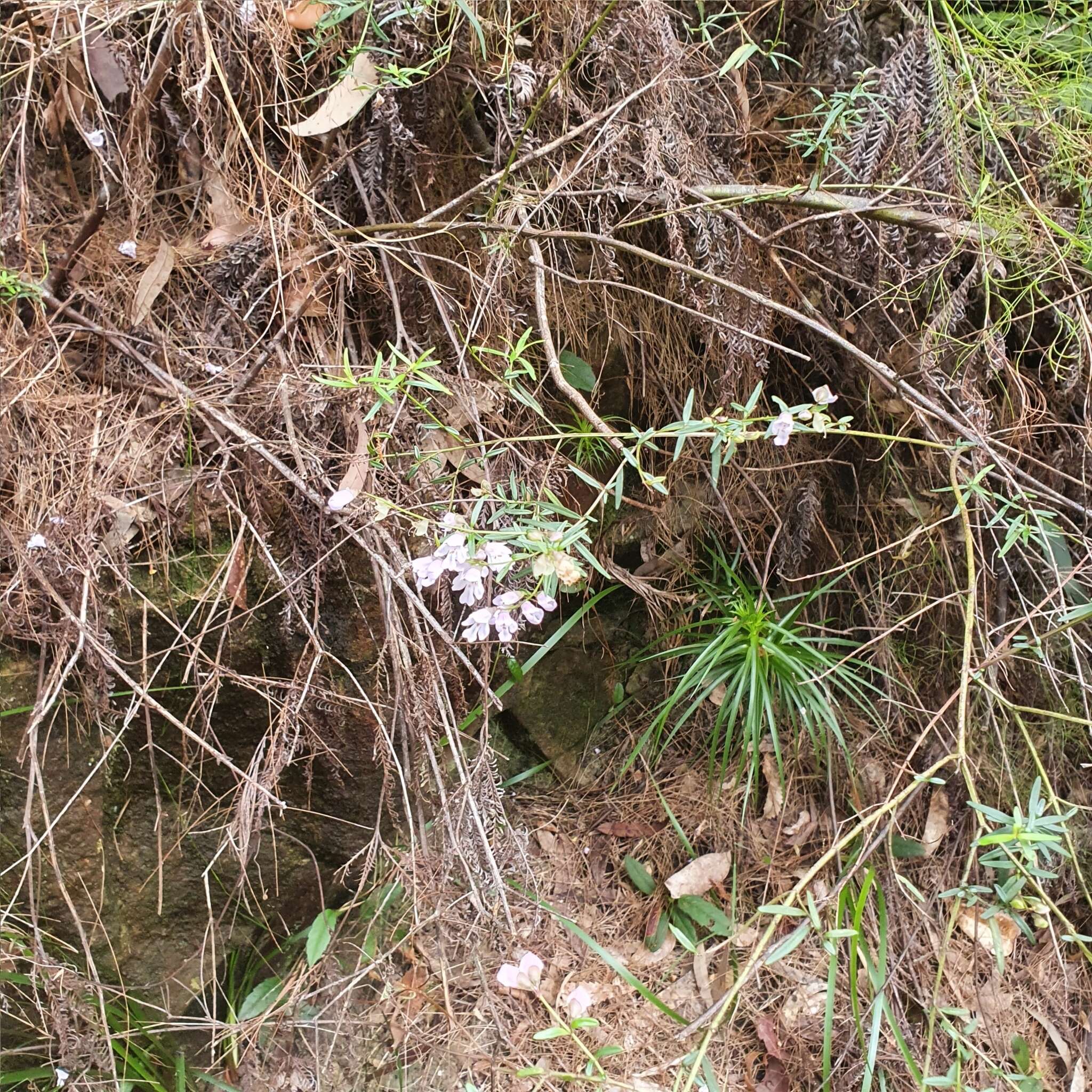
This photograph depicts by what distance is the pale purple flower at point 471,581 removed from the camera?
1.17 m

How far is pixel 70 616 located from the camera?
146 centimetres

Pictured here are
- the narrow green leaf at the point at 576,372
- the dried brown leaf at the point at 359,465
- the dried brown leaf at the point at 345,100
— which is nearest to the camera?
the dried brown leaf at the point at 359,465

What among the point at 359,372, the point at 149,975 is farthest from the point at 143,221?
the point at 149,975

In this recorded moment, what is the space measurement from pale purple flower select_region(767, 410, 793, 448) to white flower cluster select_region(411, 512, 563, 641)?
15.0 inches

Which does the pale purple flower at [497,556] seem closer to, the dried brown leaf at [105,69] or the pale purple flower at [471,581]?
the pale purple flower at [471,581]

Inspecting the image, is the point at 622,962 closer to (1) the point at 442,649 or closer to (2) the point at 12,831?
(1) the point at 442,649

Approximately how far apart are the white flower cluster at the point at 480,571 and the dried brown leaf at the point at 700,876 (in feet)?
3.68

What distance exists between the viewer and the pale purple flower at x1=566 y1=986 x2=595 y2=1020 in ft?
4.86

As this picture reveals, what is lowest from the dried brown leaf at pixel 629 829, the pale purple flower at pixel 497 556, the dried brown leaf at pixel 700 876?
the dried brown leaf at pixel 700 876

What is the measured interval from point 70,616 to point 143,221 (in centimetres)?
82

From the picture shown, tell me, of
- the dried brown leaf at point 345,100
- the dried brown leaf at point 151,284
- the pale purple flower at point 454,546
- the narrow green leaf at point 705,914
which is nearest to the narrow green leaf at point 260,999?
the narrow green leaf at point 705,914

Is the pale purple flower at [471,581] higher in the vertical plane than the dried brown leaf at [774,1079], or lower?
higher

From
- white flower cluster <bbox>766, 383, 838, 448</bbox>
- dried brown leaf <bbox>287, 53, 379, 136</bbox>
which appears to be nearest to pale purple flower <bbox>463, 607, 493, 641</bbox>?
white flower cluster <bbox>766, 383, 838, 448</bbox>

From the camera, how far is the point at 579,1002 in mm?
1559
